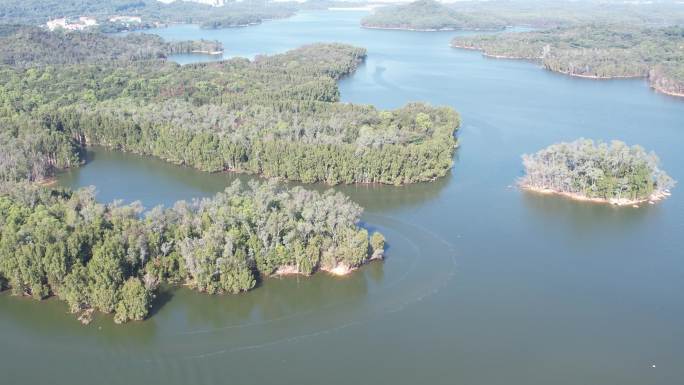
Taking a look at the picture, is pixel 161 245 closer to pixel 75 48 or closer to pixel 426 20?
pixel 75 48

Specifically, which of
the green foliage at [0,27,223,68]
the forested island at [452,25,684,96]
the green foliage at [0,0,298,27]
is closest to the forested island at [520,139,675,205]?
A: the forested island at [452,25,684,96]

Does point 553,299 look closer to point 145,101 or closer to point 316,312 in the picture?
point 316,312

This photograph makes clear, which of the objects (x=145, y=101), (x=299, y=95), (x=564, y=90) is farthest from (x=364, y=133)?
(x=564, y=90)

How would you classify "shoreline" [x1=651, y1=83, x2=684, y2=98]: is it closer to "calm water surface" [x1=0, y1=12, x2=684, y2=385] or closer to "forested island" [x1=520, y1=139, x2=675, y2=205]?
"calm water surface" [x1=0, y1=12, x2=684, y2=385]

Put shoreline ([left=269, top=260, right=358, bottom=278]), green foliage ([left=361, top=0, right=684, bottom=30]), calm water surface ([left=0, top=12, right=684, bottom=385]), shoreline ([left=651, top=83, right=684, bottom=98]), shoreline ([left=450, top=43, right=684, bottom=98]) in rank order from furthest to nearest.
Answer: green foliage ([left=361, top=0, right=684, bottom=30]) → shoreline ([left=450, top=43, right=684, bottom=98]) → shoreline ([left=651, top=83, right=684, bottom=98]) → shoreline ([left=269, top=260, right=358, bottom=278]) → calm water surface ([left=0, top=12, right=684, bottom=385])

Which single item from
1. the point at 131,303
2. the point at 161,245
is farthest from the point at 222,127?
the point at 131,303

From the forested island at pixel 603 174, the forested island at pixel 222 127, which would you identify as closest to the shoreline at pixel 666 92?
the forested island at pixel 222 127

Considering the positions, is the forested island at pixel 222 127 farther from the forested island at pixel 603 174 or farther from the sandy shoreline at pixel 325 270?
the sandy shoreline at pixel 325 270
